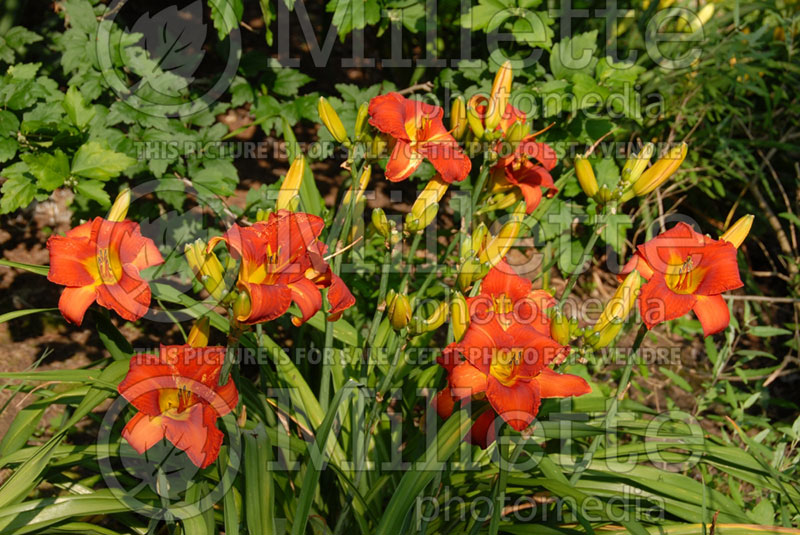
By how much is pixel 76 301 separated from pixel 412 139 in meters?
0.74

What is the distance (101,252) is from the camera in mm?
1234

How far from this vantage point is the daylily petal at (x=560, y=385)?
3.87ft

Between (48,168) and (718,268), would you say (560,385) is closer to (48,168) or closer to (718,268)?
(718,268)

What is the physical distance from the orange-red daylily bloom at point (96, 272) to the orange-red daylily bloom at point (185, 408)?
111mm

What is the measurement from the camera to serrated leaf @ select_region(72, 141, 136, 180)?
5.91 feet

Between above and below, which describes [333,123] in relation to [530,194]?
above

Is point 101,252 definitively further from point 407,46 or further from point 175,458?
point 407,46

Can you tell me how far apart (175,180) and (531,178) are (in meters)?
1.14

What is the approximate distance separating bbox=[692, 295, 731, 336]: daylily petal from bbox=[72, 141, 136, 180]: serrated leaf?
1450 millimetres

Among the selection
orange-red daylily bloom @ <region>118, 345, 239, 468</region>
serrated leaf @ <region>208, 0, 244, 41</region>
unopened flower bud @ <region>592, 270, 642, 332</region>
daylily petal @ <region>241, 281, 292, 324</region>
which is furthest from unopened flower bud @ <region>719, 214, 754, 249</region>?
serrated leaf @ <region>208, 0, 244, 41</region>

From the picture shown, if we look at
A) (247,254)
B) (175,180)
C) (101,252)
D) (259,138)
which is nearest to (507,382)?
(247,254)

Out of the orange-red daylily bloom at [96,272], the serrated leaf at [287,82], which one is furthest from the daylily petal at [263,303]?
the serrated leaf at [287,82]

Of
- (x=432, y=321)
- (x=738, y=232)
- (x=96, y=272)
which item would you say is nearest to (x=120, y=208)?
(x=96, y=272)

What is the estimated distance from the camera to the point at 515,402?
1143 millimetres
